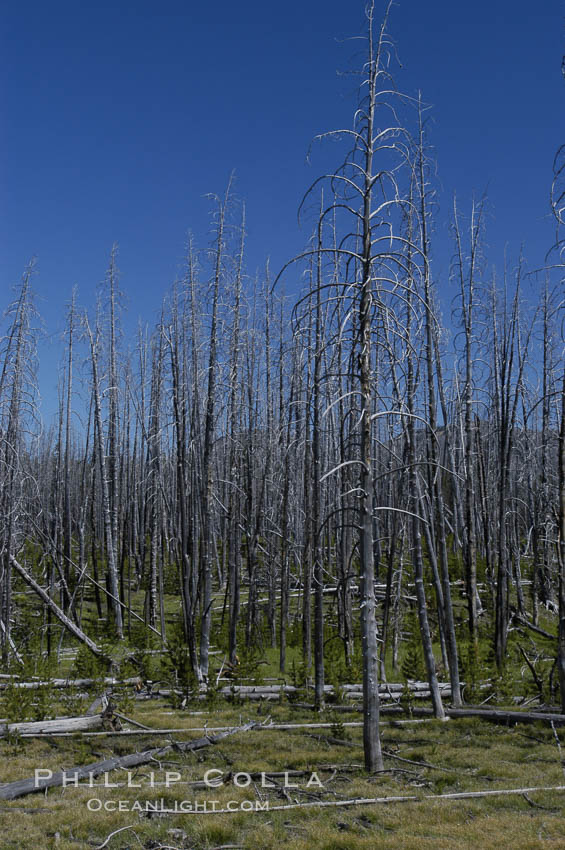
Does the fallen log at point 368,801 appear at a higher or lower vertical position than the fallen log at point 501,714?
higher

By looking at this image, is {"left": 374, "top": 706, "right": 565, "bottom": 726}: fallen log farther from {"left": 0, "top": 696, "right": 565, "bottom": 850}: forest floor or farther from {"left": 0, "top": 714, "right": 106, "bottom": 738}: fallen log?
{"left": 0, "top": 714, "right": 106, "bottom": 738}: fallen log

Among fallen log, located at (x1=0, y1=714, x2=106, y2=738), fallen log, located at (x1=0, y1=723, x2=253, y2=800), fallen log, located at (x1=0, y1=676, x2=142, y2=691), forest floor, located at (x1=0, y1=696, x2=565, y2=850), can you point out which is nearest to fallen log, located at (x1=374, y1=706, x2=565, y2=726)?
forest floor, located at (x1=0, y1=696, x2=565, y2=850)

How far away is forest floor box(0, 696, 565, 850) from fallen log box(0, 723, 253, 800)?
4.1 inches

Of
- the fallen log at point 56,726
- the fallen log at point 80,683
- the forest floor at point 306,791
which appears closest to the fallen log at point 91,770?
the forest floor at point 306,791

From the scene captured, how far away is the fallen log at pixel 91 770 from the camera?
6.93 metres

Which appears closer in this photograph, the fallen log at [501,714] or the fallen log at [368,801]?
the fallen log at [368,801]

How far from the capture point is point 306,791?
6988mm

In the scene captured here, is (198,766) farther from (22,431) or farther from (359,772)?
(22,431)

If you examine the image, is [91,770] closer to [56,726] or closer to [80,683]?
[56,726]

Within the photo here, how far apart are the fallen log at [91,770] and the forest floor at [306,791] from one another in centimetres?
10

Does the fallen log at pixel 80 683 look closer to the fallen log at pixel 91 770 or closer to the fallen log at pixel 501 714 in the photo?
the fallen log at pixel 91 770

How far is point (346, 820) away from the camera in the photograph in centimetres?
605

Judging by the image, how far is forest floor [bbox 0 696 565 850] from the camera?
5684 millimetres

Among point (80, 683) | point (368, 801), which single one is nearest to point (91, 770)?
point (368, 801)
